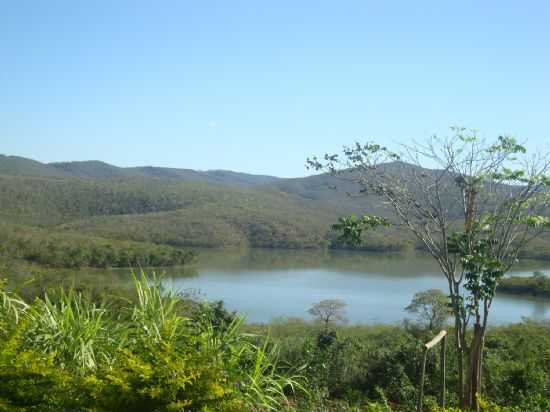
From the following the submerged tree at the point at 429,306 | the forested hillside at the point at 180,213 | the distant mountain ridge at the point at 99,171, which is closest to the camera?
the submerged tree at the point at 429,306

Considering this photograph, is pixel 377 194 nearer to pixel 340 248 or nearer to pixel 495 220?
pixel 495 220

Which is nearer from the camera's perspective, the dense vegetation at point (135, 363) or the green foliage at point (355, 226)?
the dense vegetation at point (135, 363)

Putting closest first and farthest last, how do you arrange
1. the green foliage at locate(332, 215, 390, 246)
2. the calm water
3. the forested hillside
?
the green foliage at locate(332, 215, 390, 246) → the calm water → the forested hillside

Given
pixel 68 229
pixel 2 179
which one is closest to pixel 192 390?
pixel 68 229

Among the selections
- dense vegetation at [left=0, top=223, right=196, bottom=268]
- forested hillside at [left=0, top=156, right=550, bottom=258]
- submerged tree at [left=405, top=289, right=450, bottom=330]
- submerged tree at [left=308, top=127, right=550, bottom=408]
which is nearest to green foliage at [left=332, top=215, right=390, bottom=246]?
submerged tree at [left=308, top=127, right=550, bottom=408]

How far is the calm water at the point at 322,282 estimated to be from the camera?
1953 cm

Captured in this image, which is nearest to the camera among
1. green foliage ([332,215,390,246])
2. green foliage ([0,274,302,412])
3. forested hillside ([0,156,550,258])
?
green foliage ([0,274,302,412])

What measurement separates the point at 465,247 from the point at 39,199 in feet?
189

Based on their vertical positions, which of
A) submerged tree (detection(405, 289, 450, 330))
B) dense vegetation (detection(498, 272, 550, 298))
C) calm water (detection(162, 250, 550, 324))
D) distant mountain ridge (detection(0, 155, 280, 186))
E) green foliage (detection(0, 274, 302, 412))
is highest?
distant mountain ridge (detection(0, 155, 280, 186))

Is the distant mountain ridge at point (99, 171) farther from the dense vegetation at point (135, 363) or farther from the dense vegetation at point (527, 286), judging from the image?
the dense vegetation at point (135, 363)

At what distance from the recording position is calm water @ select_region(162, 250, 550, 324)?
19.5 meters

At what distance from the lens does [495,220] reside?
4.30 metres

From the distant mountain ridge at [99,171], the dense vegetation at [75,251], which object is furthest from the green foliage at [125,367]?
the distant mountain ridge at [99,171]

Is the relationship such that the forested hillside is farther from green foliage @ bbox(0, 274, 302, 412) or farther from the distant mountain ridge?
green foliage @ bbox(0, 274, 302, 412)
